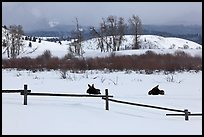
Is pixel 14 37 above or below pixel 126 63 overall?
above

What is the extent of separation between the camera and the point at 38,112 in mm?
10758

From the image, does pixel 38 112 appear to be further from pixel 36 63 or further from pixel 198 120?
pixel 36 63

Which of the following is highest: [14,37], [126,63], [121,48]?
[14,37]

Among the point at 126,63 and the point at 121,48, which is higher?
the point at 121,48

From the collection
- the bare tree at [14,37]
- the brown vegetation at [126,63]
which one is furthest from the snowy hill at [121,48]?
the brown vegetation at [126,63]

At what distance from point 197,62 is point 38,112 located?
3063cm

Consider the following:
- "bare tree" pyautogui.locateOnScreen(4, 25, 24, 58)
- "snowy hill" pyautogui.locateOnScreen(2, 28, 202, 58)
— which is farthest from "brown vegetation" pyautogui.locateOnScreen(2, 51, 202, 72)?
"bare tree" pyautogui.locateOnScreen(4, 25, 24, 58)

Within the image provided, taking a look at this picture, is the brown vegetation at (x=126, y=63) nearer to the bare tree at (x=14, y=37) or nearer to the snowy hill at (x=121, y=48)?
the snowy hill at (x=121, y=48)

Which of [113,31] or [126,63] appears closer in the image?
[126,63]

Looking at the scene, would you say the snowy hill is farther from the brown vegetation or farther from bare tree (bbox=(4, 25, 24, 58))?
the brown vegetation

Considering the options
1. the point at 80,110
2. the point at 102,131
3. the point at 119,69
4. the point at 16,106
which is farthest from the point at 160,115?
the point at 119,69

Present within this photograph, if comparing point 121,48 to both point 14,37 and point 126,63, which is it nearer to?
point 14,37

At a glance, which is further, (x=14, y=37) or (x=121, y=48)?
(x=121, y=48)

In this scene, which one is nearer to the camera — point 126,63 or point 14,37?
point 126,63
